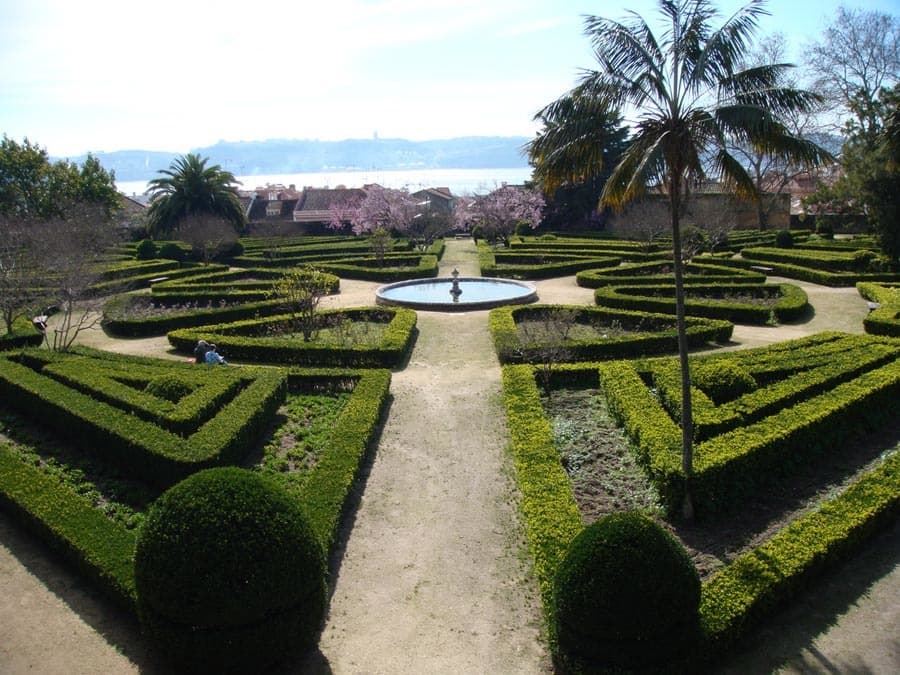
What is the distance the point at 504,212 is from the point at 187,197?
20.4m

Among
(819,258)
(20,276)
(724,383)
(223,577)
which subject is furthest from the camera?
(819,258)

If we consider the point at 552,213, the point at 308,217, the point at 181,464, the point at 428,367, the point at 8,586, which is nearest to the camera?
the point at 8,586

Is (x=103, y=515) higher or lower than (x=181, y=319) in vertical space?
lower

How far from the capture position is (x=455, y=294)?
81.2ft

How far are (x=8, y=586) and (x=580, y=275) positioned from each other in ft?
73.9

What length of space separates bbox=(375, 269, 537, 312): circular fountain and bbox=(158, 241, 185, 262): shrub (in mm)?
16108

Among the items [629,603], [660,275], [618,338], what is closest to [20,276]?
[618,338]

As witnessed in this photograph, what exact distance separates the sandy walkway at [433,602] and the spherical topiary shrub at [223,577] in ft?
2.21

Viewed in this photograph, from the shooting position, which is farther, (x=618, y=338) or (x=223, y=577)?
(x=618, y=338)

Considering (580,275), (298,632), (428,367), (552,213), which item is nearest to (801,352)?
(428,367)

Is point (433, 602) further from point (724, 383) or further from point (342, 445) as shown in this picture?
point (724, 383)

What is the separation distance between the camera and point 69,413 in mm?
11445

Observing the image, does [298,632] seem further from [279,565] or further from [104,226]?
[104,226]

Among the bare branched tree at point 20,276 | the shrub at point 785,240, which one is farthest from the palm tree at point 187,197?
the shrub at point 785,240
